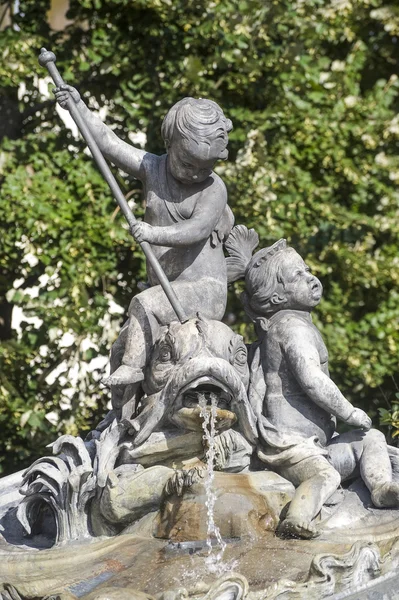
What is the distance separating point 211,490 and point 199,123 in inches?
78.0

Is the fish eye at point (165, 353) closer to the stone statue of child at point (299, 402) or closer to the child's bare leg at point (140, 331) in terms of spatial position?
the child's bare leg at point (140, 331)

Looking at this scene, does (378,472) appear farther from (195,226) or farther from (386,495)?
(195,226)

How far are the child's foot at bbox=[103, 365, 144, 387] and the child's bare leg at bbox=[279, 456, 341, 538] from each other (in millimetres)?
916

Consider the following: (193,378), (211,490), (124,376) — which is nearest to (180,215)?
(124,376)

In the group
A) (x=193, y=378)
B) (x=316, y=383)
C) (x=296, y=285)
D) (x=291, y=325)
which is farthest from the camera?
(x=296, y=285)

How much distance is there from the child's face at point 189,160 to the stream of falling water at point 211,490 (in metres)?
1.26

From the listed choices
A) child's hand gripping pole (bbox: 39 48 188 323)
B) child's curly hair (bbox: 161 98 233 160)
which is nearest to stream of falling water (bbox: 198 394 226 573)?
child's hand gripping pole (bbox: 39 48 188 323)

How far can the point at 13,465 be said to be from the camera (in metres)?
13.9

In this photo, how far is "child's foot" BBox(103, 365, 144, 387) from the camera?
28.6 feet

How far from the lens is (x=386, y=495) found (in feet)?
27.6

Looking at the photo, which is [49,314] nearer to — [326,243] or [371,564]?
[326,243]

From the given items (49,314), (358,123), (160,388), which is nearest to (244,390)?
(160,388)

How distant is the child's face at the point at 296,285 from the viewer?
895cm

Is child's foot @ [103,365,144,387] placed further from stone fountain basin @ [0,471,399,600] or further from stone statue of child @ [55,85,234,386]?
stone fountain basin @ [0,471,399,600]
